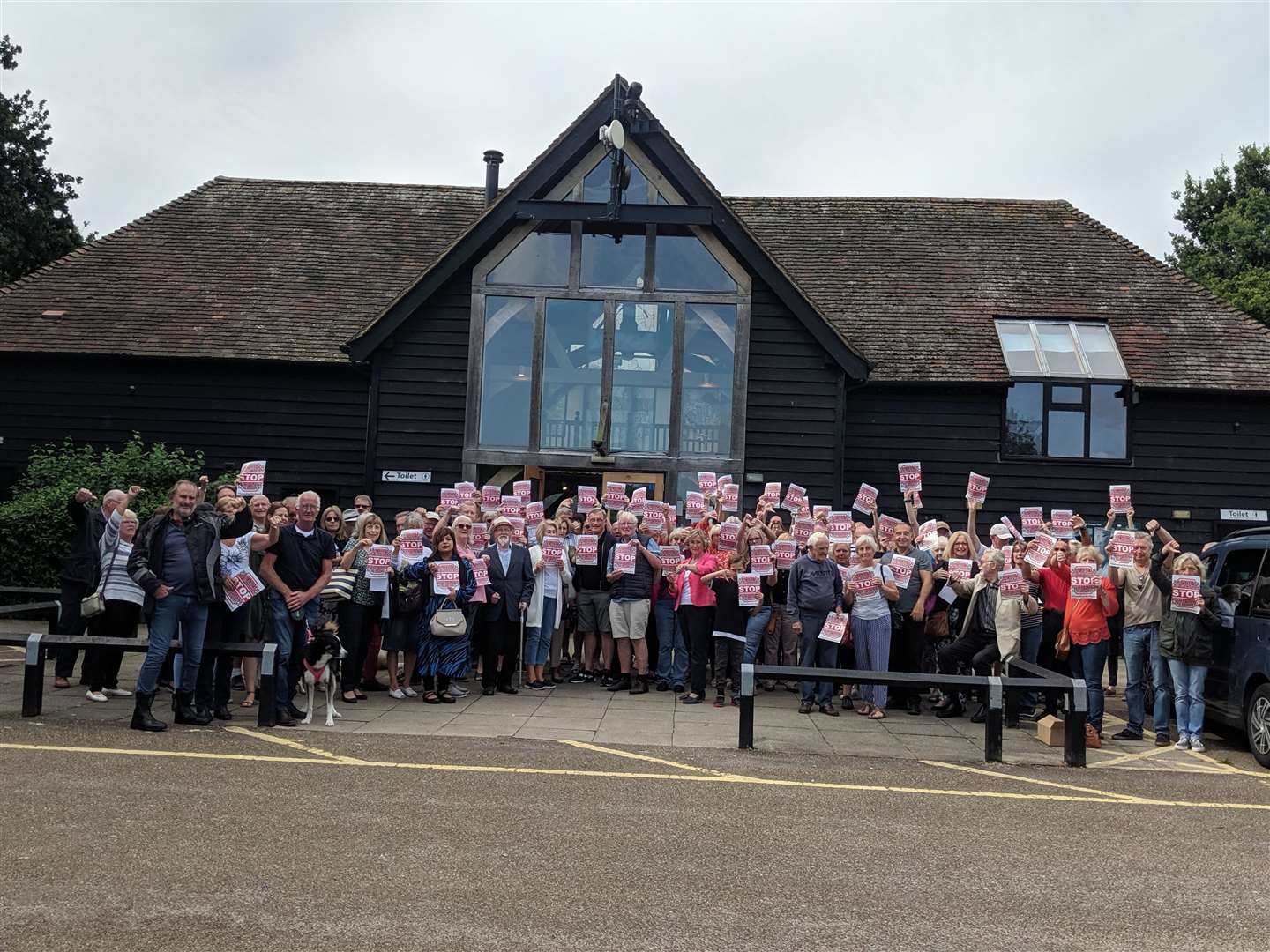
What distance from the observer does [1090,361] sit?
18969 mm

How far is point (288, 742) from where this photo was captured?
27.9 ft

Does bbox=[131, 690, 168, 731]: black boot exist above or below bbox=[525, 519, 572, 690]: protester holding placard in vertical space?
below

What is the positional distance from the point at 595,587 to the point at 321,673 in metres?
3.62

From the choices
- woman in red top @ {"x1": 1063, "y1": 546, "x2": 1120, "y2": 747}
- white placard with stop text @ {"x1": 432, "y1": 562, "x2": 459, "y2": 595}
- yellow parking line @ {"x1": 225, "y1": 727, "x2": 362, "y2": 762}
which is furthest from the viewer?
white placard with stop text @ {"x1": 432, "y1": 562, "x2": 459, "y2": 595}

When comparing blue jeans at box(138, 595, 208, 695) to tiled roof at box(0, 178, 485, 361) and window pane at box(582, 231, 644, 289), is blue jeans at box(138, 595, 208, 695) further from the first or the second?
tiled roof at box(0, 178, 485, 361)

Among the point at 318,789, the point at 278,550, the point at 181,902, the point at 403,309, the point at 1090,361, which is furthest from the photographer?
the point at 1090,361

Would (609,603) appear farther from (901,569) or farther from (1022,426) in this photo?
(1022,426)

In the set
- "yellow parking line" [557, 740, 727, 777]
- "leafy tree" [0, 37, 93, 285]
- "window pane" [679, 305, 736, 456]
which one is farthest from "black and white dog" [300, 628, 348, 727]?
"leafy tree" [0, 37, 93, 285]

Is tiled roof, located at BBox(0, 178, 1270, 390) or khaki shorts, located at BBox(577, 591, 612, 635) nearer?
khaki shorts, located at BBox(577, 591, 612, 635)

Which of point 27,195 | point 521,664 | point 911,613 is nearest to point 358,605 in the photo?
point 521,664

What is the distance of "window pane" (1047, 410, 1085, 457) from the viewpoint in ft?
62.3

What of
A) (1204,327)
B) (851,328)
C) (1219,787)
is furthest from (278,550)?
(1204,327)

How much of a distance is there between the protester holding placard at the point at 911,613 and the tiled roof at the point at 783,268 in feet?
25.0

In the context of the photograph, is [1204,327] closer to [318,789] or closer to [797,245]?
[797,245]
